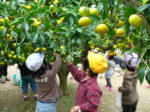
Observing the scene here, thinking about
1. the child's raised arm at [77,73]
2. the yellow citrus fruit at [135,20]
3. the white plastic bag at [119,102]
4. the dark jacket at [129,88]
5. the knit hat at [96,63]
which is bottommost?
the white plastic bag at [119,102]

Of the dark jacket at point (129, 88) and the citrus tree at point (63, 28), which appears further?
the dark jacket at point (129, 88)

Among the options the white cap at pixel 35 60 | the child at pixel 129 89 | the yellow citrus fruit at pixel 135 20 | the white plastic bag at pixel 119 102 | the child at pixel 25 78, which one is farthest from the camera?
the child at pixel 25 78

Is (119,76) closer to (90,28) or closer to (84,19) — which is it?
(90,28)

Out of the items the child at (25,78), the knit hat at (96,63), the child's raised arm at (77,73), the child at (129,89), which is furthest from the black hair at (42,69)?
the child at (25,78)

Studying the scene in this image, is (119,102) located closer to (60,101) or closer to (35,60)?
(35,60)

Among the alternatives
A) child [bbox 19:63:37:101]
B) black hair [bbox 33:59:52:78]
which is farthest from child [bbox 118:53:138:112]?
child [bbox 19:63:37:101]

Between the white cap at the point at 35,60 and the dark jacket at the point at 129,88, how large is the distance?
1278 mm

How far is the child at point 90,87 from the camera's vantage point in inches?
92.9

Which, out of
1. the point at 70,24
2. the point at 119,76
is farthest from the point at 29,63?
the point at 119,76

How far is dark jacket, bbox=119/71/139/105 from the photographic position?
3135 millimetres

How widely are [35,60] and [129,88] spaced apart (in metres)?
1.49

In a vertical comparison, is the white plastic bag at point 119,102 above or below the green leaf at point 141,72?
below

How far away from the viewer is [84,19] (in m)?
1.08

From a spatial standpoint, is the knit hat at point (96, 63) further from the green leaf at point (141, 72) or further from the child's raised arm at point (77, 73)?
the green leaf at point (141, 72)
